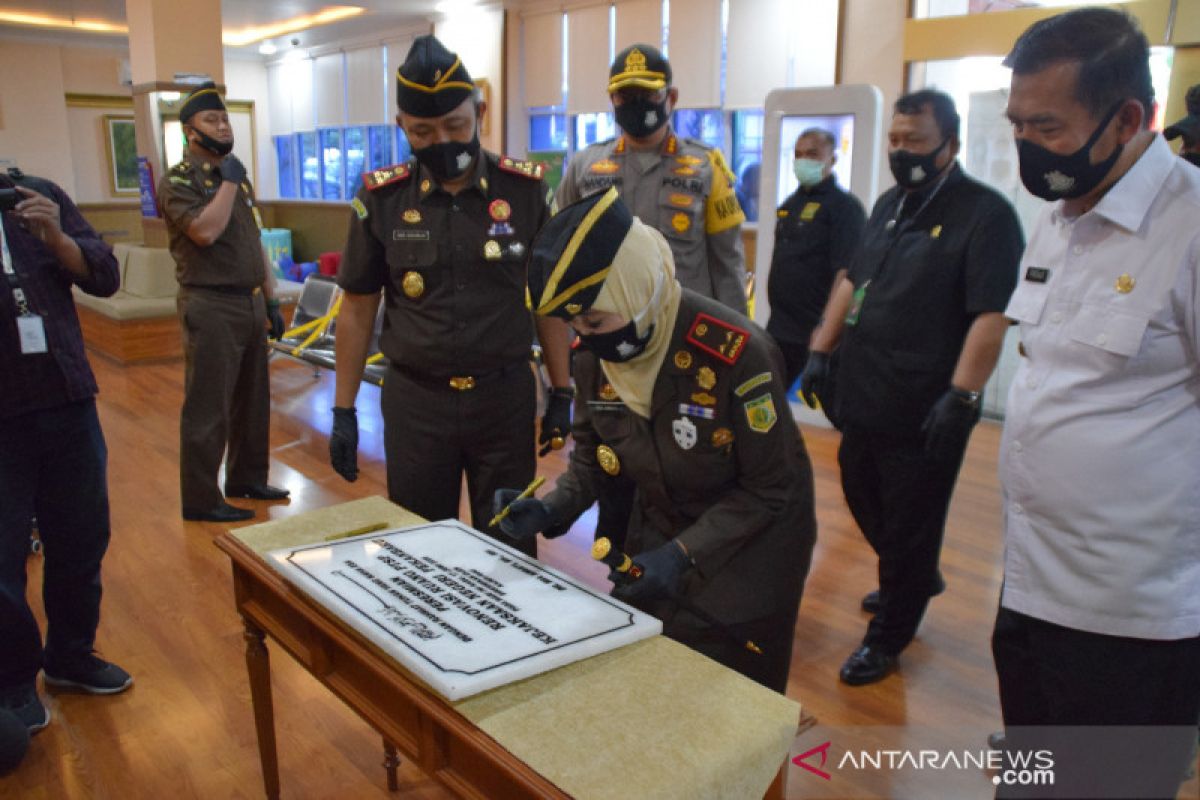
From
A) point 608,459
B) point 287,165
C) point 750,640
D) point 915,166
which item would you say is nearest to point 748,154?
point 915,166

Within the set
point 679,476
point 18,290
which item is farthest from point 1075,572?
point 18,290

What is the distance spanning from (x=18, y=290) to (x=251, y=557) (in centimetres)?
110

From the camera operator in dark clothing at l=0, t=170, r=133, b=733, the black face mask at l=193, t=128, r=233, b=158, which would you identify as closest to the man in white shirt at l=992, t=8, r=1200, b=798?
the camera operator in dark clothing at l=0, t=170, r=133, b=733

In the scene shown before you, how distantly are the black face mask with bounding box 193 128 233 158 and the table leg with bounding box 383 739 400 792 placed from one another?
8.74 ft

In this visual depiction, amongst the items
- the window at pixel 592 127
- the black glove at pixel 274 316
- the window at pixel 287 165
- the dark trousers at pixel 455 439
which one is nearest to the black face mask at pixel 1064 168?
the dark trousers at pixel 455 439

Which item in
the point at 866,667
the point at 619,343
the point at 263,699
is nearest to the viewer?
the point at 619,343

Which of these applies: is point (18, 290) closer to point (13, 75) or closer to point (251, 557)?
point (251, 557)

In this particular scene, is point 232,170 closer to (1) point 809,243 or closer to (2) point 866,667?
(1) point 809,243

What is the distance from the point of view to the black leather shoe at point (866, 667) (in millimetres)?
2732

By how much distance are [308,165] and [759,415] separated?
12.7 m

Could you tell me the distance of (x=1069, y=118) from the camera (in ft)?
4.27

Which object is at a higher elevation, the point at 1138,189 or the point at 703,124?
the point at 703,124

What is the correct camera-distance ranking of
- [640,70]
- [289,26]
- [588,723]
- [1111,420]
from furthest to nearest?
[289,26] → [640,70] → [1111,420] → [588,723]

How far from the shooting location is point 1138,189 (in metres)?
1.29
